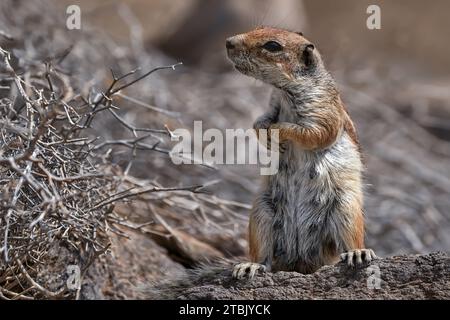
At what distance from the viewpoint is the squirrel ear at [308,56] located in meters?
6.31

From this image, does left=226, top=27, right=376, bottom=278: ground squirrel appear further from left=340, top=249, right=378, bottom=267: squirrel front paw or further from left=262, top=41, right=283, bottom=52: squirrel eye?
left=340, top=249, right=378, bottom=267: squirrel front paw

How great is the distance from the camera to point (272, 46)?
20.4 ft

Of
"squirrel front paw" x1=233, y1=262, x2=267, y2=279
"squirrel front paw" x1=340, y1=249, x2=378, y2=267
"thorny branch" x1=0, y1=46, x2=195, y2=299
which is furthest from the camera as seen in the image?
"squirrel front paw" x1=233, y1=262, x2=267, y2=279

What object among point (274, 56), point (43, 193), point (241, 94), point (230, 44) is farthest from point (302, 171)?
point (241, 94)

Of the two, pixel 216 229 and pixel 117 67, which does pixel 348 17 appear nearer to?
pixel 117 67

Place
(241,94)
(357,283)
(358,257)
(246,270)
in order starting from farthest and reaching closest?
1. (241,94)
2. (246,270)
3. (358,257)
4. (357,283)

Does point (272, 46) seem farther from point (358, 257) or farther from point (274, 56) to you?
point (358, 257)

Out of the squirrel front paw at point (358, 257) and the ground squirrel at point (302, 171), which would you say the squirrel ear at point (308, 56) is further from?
the squirrel front paw at point (358, 257)

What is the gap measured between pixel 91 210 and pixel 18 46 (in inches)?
154

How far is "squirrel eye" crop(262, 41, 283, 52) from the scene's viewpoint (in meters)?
6.18

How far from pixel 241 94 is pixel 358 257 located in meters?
6.94

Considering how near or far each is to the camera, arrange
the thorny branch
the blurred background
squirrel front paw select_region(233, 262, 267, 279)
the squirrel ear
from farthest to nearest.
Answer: the blurred background, the squirrel ear, squirrel front paw select_region(233, 262, 267, 279), the thorny branch

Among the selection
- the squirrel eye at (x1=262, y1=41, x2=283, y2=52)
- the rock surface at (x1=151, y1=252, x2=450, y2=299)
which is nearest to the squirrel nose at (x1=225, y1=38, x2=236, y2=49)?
the squirrel eye at (x1=262, y1=41, x2=283, y2=52)

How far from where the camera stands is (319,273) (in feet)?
17.9
